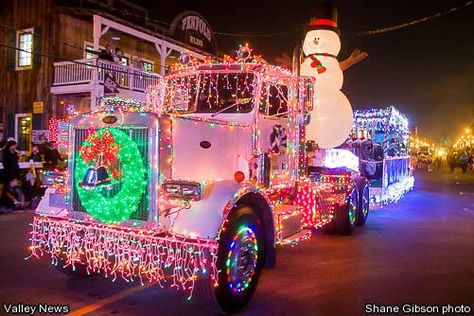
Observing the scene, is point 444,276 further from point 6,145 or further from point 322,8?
point 6,145

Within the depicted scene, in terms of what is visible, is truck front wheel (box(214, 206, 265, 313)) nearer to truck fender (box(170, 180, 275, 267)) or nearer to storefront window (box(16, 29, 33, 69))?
truck fender (box(170, 180, 275, 267))

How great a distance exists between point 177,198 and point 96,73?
1432 centimetres

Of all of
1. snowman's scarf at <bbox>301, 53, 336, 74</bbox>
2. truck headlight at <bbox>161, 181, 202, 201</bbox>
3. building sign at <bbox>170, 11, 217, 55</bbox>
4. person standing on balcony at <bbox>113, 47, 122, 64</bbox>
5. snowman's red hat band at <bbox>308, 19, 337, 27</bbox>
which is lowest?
truck headlight at <bbox>161, 181, 202, 201</bbox>

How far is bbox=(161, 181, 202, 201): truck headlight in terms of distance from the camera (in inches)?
185

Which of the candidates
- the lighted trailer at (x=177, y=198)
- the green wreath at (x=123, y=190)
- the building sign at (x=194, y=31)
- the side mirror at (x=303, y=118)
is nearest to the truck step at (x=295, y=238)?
the lighted trailer at (x=177, y=198)

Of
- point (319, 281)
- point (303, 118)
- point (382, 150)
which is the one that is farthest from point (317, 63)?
point (319, 281)

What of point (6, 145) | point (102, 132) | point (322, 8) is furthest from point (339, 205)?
point (6, 145)

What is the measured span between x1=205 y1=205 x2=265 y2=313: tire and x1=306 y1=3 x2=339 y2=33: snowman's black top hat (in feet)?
22.4

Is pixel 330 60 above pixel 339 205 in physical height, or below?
above

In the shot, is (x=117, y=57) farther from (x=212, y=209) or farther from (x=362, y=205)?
(x=212, y=209)

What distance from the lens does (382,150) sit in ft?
45.0

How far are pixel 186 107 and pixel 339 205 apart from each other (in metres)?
3.87

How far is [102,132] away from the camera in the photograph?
516 centimetres

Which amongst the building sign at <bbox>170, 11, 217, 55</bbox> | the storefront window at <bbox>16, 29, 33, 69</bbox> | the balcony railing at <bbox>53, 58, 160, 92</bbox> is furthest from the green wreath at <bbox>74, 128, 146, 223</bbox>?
the building sign at <bbox>170, 11, 217, 55</bbox>
